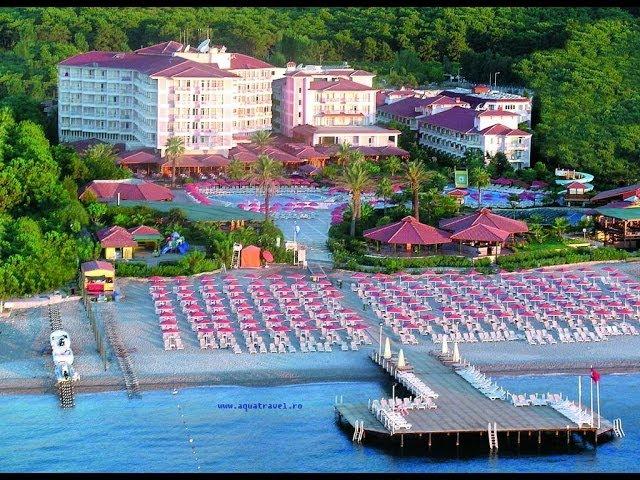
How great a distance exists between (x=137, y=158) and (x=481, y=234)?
66.0 feet

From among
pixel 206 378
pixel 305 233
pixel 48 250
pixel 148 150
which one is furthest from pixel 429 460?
pixel 148 150

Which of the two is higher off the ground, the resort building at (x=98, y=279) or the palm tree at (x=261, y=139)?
the palm tree at (x=261, y=139)

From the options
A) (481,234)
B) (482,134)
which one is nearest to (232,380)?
(481,234)

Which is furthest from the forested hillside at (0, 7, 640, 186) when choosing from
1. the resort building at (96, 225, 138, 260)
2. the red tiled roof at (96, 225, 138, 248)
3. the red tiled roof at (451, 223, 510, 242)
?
the resort building at (96, 225, 138, 260)

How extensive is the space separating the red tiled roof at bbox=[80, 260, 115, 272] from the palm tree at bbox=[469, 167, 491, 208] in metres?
17.3

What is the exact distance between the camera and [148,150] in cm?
5812

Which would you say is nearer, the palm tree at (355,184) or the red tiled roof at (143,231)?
the red tiled roof at (143,231)

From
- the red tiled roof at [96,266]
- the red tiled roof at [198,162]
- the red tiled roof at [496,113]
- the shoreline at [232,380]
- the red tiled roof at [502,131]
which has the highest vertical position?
the red tiled roof at [496,113]

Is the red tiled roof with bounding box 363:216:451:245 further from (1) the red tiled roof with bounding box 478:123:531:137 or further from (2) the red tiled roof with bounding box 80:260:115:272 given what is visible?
(1) the red tiled roof with bounding box 478:123:531:137

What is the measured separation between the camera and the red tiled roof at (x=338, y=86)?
6384cm

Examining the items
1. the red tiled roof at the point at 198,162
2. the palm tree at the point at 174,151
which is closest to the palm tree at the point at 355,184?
the palm tree at the point at 174,151

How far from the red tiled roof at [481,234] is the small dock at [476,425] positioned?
14881 mm

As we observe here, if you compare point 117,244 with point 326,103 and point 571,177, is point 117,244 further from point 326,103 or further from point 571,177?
point 326,103

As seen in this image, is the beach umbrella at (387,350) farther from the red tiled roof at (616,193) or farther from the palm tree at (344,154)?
the palm tree at (344,154)
